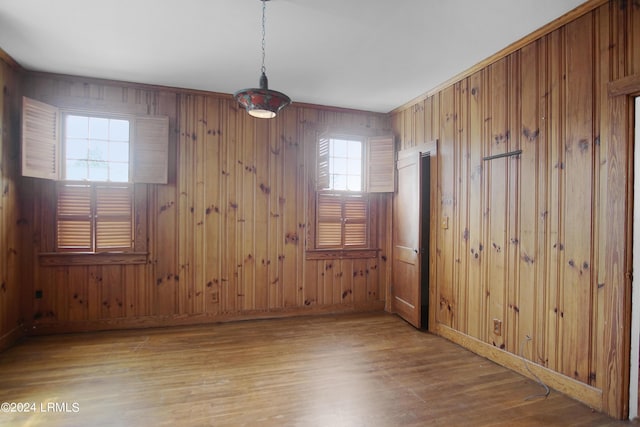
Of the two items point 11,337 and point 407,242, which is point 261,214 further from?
point 11,337

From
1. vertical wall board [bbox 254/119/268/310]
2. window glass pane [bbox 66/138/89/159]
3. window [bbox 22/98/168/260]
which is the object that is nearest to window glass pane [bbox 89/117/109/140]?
window [bbox 22/98/168/260]

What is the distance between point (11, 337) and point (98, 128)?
2.40 meters

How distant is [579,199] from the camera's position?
2465 mm

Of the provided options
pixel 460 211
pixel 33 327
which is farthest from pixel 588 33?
pixel 33 327

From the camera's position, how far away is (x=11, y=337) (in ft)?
11.1

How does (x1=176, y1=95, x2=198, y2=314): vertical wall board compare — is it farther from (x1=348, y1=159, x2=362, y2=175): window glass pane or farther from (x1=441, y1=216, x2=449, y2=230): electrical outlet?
(x1=441, y1=216, x2=449, y2=230): electrical outlet

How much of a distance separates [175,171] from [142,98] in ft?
3.12

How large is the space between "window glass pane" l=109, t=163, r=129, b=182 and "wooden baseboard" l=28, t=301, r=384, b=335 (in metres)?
1.67

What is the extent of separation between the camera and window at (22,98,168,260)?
369 cm

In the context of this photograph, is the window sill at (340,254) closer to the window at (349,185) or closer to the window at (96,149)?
the window at (349,185)

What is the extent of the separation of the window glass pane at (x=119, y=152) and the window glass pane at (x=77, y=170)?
0.28 m

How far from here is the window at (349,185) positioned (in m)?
4.63

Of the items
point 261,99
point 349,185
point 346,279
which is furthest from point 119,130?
point 346,279

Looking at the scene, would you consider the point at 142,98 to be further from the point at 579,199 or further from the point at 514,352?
the point at 514,352
